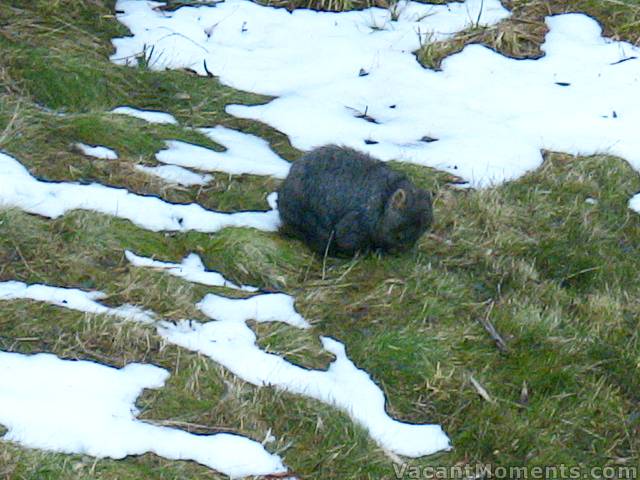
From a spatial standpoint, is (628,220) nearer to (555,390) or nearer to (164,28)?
(555,390)

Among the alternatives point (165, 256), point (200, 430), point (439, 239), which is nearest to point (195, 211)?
point (165, 256)

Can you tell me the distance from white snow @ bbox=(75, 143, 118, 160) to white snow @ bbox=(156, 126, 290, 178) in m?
0.30

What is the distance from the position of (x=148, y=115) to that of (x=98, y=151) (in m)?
0.82

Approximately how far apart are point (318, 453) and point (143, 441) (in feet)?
2.51

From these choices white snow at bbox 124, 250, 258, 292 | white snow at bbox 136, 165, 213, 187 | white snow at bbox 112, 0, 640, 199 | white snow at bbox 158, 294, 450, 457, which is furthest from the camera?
white snow at bbox 112, 0, 640, 199

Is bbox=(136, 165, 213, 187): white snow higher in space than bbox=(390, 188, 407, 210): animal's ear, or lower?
lower

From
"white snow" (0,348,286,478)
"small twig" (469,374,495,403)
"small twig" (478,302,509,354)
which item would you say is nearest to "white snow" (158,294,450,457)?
"small twig" (469,374,495,403)

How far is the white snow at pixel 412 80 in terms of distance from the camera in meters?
8.39

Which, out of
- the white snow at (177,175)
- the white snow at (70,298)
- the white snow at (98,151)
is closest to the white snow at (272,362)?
the white snow at (70,298)

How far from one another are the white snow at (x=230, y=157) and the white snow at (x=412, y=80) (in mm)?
328

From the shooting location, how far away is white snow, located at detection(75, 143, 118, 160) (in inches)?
291

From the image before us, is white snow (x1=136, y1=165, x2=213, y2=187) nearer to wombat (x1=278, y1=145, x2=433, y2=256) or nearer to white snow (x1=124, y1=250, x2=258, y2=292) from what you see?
wombat (x1=278, y1=145, x2=433, y2=256)

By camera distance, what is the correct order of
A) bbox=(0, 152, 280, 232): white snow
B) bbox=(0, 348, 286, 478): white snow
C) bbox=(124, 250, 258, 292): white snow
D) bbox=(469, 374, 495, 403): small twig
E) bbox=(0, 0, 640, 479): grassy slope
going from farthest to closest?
bbox=(0, 152, 280, 232): white snow < bbox=(124, 250, 258, 292): white snow < bbox=(469, 374, 495, 403): small twig < bbox=(0, 0, 640, 479): grassy slope < bbox=(0, 348, 286, 478): white snow

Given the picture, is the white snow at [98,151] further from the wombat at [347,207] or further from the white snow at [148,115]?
the wombat at [347,207]
